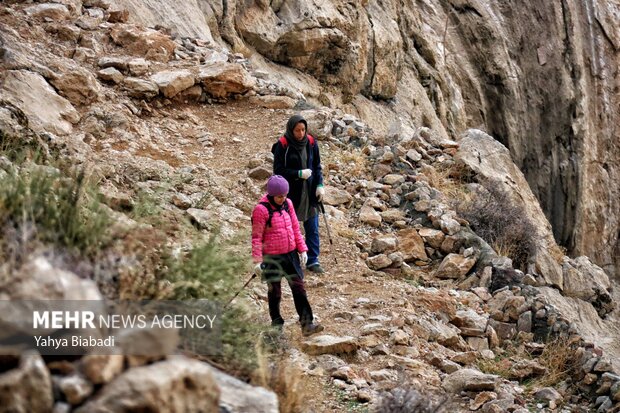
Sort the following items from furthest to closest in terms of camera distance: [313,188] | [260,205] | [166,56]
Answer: [166,56] < [313,188] < [260,205]

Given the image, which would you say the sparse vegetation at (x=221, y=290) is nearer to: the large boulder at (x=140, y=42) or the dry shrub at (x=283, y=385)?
the dry shrub at (x=283, y=385)

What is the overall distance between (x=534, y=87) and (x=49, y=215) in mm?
23544

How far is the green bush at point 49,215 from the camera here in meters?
3.22

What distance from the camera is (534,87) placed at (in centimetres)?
2450

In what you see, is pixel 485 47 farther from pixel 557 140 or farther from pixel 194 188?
pixel 194 188

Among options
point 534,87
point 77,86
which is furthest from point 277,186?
point 534,87

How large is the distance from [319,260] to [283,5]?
9.46 m

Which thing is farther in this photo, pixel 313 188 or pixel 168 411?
pixel 313 188

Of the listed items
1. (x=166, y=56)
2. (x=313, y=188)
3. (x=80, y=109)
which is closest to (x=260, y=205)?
(x=313, y=188)

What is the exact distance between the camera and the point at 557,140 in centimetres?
2423

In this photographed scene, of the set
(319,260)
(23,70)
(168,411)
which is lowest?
(319,260)

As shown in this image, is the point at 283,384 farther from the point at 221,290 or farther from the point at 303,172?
the point at 303,172

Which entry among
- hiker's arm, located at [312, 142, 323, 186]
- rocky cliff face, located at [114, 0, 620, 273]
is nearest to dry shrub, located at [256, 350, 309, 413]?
hiker's arm, located at [312, 142, 323, 186]

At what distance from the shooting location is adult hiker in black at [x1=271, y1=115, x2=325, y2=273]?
7055mm
